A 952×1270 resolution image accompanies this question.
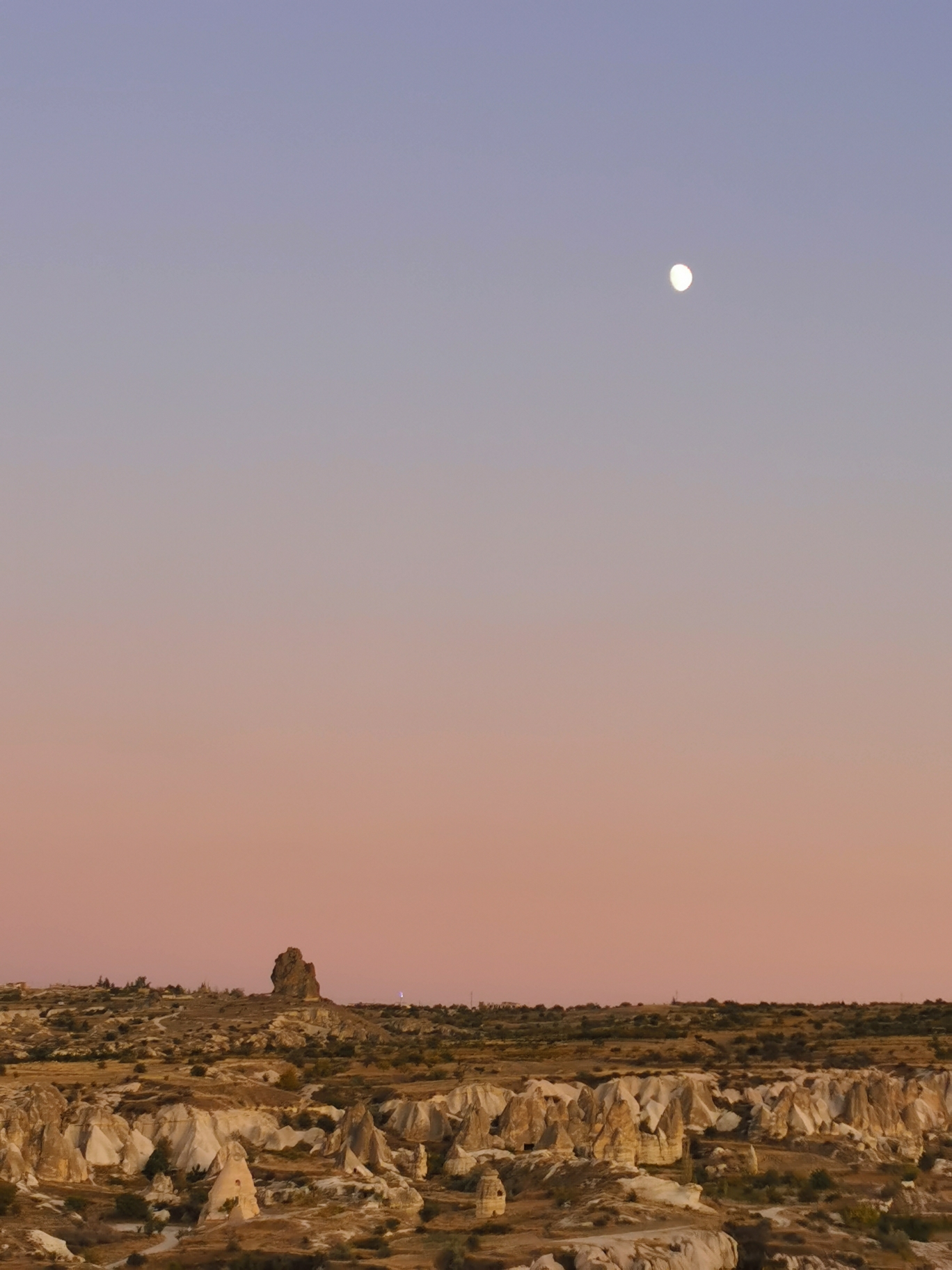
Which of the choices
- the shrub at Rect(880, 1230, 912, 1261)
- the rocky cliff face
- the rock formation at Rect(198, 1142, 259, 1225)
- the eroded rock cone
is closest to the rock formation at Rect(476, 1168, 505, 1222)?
the rocky cliff face

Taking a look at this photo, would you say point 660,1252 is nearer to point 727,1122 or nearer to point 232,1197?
point 232,1197

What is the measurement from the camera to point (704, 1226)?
162ft

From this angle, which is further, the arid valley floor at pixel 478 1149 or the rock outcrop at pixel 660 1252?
the arid valley floor at pixel 478 1149

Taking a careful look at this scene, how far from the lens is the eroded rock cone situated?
130 metres

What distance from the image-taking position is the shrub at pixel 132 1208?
53844 millimetres

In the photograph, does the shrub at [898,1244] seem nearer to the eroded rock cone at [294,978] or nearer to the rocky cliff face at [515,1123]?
the rocky cliff face at [515,1123]

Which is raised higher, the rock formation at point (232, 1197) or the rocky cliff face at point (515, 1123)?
the rocky cliff face at point (515, 1123)

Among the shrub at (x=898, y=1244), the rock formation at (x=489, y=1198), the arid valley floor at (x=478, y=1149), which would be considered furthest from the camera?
the rock formation at (x=489, y=1198)

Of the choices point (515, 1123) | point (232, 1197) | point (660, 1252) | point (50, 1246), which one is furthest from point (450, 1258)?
point (515, 1123)

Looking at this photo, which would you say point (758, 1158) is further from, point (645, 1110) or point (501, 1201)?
point (501, 1201)

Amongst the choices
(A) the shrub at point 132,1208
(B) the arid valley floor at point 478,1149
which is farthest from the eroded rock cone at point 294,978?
(A) the shrub at point 132,1208

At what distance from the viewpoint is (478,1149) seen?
A: 6694cm

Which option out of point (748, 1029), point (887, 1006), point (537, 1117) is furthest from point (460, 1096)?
point (887, 1006)

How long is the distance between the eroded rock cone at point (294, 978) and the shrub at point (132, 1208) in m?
74.0
